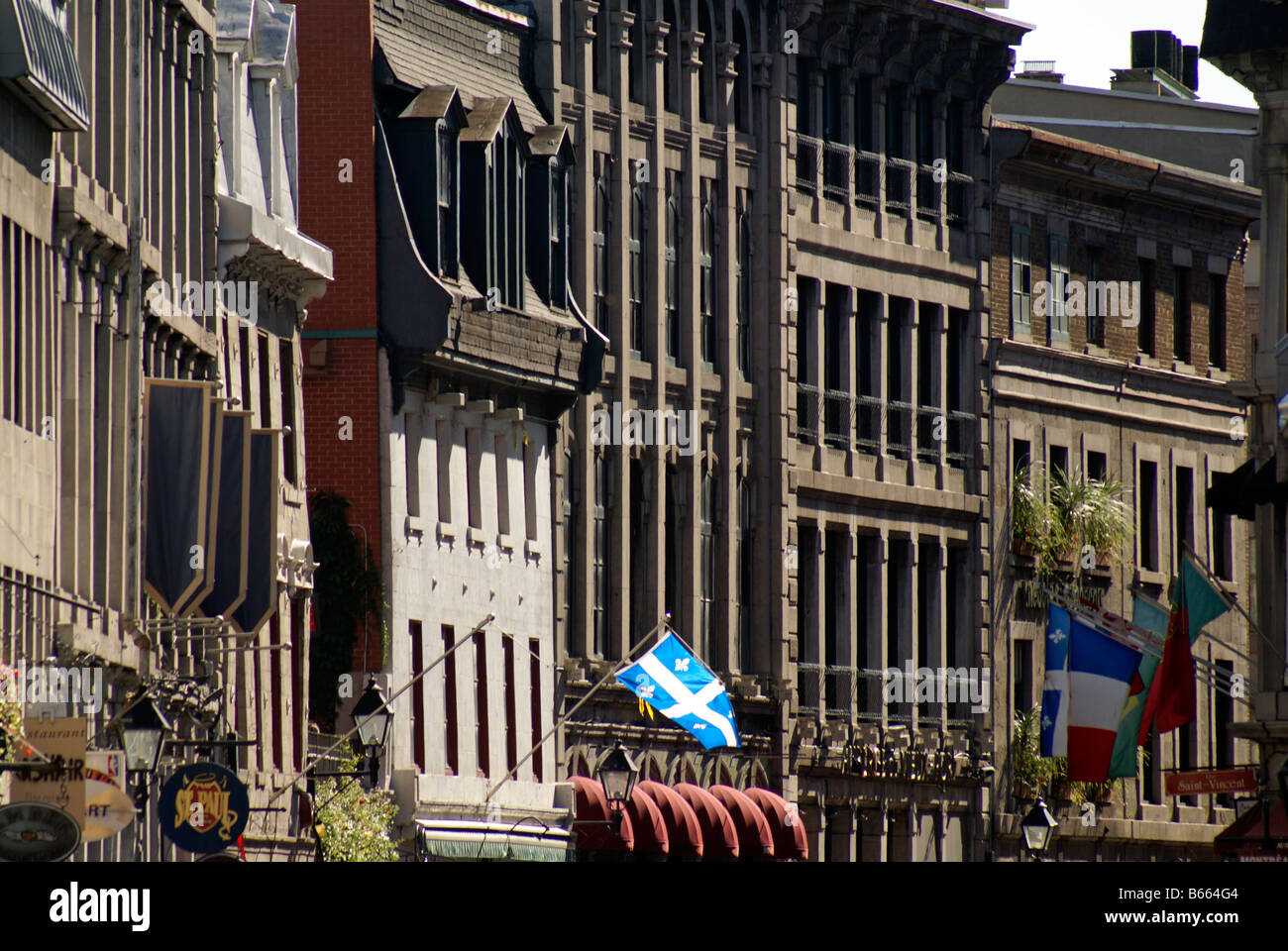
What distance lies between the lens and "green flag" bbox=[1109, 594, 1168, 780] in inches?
1900

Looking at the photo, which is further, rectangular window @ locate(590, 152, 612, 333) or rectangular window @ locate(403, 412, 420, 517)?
rectangular window @ locate(590, 152, 612, 333)

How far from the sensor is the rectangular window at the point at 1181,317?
2707 inches

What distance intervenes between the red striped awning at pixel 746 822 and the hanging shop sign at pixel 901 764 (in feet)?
12.7

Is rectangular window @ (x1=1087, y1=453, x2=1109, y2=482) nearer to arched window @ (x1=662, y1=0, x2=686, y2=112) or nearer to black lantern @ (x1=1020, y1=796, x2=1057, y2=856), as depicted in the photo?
arched window @ (x1=662, y1=0, x2=686, y2=112)

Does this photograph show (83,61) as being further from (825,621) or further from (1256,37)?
(825,621)

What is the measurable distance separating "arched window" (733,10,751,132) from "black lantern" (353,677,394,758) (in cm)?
1623

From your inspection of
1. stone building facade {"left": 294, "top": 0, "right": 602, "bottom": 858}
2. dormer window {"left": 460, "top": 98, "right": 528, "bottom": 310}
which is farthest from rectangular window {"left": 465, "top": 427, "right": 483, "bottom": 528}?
dormer window {"left": 460, "top": 98, "right": 528, "bottom": 310}

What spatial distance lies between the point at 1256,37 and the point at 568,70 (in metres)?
12.7

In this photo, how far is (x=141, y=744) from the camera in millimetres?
33562

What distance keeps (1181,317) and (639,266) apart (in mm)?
16910

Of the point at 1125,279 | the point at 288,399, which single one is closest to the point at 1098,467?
the point at 1125,279

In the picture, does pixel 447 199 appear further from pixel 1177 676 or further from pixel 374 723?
pixel 1177 676

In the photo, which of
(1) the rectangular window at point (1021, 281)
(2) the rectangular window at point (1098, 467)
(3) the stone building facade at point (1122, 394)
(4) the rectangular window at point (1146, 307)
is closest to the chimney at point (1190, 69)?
(3) the stone building facade at point (1122, 394)
